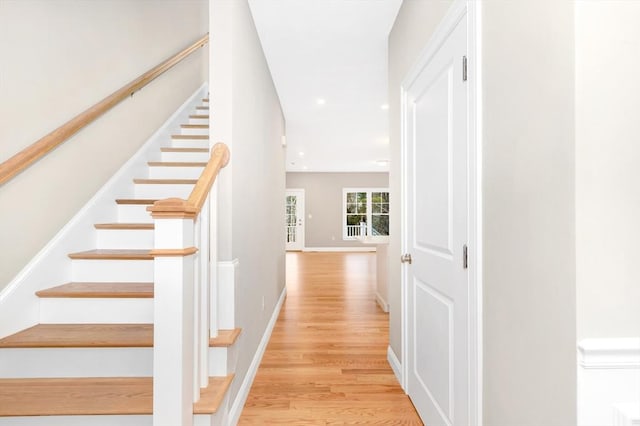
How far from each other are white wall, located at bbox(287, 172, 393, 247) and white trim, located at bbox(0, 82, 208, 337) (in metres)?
7.98

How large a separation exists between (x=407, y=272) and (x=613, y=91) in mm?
1515

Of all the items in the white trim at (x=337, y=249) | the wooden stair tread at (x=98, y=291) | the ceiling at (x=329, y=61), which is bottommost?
the white trim at (x=337, y=249)

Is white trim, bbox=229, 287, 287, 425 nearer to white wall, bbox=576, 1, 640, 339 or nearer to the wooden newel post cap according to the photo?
the wooden newel post cap

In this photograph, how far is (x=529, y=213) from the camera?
0.93 meters

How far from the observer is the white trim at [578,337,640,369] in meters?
0.74

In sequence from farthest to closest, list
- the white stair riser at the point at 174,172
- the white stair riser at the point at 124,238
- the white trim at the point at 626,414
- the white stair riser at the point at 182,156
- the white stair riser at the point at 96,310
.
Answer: the white stair riser at the point at 182,156, the white stair riser at the point at 174,172, the white stair riser at the point at 124,238, the white stair riser at the point at 96,310, the white trim at the point at 626,414

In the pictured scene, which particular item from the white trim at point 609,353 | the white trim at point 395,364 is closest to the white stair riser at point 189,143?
the white trim at point 395,364

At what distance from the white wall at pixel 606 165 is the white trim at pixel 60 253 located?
229 centimetres

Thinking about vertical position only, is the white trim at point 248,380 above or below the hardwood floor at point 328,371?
above

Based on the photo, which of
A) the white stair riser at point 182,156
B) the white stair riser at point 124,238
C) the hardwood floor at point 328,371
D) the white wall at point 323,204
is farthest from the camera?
the white wall at point 323,204

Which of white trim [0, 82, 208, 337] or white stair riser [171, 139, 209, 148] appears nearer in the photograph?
white trim [0, 82, 208, 337]

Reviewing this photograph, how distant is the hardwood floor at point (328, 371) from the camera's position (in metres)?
1.86

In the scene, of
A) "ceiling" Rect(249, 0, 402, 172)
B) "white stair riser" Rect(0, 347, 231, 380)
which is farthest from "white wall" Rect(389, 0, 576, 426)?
"ceiling" Rect(249, 0, 402, 172)

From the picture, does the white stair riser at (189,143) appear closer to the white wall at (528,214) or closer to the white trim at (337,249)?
the white wall at (528,214)
